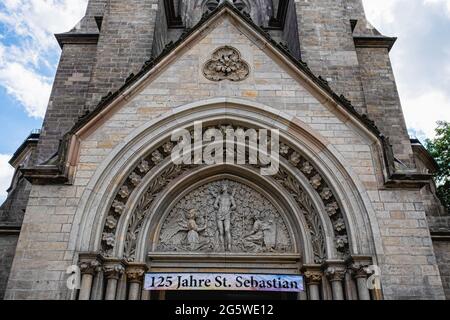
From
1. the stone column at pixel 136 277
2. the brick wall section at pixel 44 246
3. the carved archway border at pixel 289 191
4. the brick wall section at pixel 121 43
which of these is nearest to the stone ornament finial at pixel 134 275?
the stone column at pixel 136 277

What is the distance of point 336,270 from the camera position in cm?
759

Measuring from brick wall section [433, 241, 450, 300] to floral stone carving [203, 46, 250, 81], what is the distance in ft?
18.9

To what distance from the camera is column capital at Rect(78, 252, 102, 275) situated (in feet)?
23.4

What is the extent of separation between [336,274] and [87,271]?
4540 mm

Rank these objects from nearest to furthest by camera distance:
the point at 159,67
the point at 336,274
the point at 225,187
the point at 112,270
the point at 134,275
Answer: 1. the point at 112,270
2. the point at 336,274
3. the point at 134,275
4. the point at 159,67
5. the point at 225,187

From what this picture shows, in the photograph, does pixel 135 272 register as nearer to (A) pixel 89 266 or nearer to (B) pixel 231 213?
(A) pixel 89 266

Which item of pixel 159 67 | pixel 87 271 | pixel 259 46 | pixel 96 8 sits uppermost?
pixel 96 8

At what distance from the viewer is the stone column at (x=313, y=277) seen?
7875mm

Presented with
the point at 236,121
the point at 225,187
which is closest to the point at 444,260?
the point at 225,187

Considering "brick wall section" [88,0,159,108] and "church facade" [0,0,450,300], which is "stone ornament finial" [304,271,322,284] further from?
"brick wall section" [88,0,159,108]

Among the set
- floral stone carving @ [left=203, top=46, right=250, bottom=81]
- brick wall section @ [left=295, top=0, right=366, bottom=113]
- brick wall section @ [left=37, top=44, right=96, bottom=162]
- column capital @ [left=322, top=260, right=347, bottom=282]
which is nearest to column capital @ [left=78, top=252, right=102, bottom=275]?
brick wall section @ [left=37, top=44, right=96, bottom=162]

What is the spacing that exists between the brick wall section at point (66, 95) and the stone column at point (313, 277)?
6.79 m

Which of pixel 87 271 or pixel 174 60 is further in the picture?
pixel 174 60
